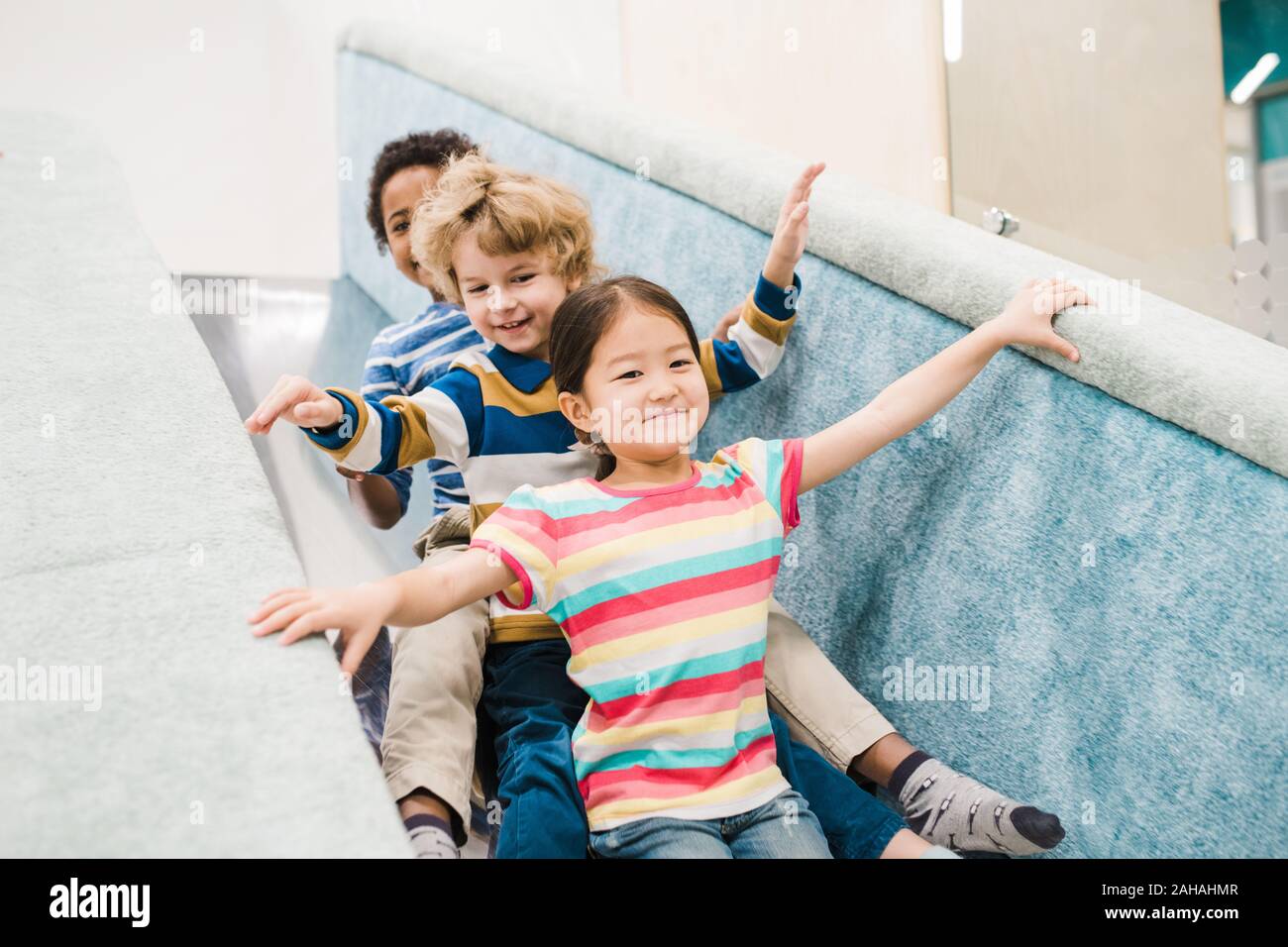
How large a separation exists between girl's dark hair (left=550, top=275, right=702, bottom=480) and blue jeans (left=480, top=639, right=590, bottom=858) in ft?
0.64

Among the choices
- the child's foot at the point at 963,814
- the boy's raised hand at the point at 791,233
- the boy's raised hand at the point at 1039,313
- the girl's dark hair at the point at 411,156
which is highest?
the girl's dark hair at the point at 411,156

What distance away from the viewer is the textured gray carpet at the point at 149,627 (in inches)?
25.3

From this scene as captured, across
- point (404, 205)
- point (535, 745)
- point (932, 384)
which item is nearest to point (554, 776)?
point (535, 745)

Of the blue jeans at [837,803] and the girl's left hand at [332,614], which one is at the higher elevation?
the girl's left hand at [332,614]

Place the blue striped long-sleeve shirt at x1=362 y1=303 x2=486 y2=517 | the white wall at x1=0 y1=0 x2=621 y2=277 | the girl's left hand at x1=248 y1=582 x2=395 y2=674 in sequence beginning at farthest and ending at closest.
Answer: the white wall at x1=0 y1=0 x2=621 y2=277 → the blue striped long-sleeve shirt at x1=362 y1=303 x2=486 y2=517 → the girl's left hand at x1=248 y1=582 x2=395 y2=674

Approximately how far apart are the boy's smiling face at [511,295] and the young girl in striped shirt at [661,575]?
14cm

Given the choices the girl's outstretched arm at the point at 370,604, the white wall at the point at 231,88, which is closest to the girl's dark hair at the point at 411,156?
the girl's outstretched arm at the point at 370,604

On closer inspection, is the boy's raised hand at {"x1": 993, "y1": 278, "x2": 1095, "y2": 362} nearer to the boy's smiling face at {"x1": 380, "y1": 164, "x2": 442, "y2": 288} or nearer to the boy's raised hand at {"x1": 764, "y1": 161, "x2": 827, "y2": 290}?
the boy's raised hand at {"x1": 764, "y1": 161, "x2": 827, "y2": 290}

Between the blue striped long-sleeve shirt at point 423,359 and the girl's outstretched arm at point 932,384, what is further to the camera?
the blue striped long-sleeve shirt at point 423,359

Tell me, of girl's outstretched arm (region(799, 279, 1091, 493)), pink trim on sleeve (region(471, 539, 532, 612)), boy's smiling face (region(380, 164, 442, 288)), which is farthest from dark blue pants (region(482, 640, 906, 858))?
boy's smiling face (region(380, 164, 442, 288))

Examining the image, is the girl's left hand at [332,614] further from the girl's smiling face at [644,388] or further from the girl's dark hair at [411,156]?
the girl's dark hair at [411,156]

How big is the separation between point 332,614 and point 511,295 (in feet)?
1.76

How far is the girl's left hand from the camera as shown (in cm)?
76
